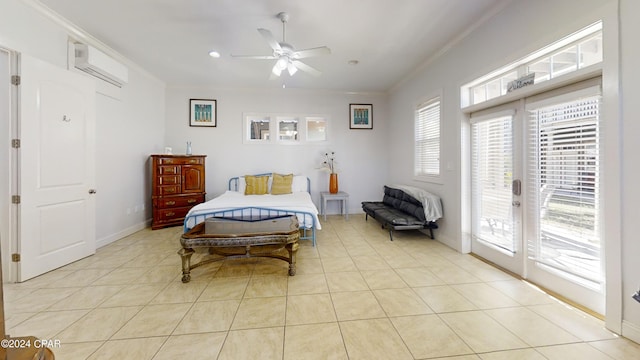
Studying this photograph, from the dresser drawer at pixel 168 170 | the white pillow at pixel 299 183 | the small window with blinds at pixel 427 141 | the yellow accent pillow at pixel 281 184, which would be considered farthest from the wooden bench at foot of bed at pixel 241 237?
the small window with blinds at pixel 427 141

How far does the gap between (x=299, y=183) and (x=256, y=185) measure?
929mm

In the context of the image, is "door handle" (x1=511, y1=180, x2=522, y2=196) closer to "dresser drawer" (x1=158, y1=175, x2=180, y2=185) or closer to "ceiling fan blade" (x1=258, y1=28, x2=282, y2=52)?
"ceiling fan blade" (x1=258, y1=28, x2=282, y2=52)

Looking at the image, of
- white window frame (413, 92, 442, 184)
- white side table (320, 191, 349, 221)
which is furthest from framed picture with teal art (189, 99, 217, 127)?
white window frame (413, 92, 442, 184)

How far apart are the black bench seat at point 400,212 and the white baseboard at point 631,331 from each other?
2.17 meters

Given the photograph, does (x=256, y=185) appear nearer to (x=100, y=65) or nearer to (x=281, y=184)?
(x=281, y=184)

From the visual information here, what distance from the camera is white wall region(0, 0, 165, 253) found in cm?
270

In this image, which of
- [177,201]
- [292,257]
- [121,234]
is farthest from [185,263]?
[177,201]

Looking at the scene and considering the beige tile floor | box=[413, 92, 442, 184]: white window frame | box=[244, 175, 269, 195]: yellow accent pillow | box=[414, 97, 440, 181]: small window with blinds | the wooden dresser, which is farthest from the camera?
box=[244, 175, 269, 195]: yellow accent pillow

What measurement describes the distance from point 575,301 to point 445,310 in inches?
46.3

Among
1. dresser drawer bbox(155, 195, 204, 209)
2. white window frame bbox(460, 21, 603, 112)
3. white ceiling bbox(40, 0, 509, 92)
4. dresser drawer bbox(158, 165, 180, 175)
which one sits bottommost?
dresser drawer bbox(155, 195, 204, 209)

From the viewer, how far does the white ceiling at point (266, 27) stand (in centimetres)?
279

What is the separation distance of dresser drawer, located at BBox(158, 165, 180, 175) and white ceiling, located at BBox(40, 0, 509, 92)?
180 cm

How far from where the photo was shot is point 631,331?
177cm

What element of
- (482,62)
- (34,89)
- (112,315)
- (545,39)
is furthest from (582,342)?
(34,89)
